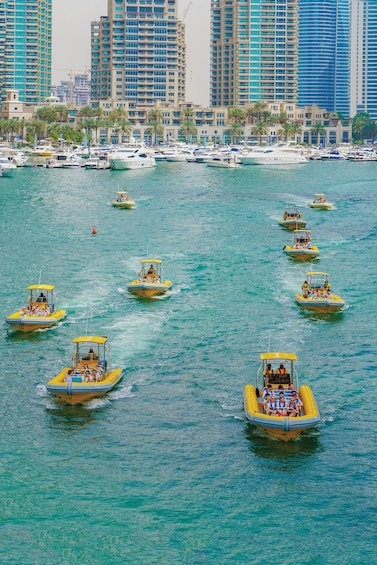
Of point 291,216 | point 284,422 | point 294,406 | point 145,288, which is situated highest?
point 291,216

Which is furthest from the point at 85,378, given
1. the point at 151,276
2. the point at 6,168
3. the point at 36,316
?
the point at 6,168

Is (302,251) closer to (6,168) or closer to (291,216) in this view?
(291,216)

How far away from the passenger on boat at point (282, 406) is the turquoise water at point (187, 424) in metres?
1.27

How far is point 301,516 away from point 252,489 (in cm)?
265

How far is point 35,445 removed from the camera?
4169 cm

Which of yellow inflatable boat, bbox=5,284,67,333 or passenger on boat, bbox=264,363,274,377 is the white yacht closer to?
yellow inflatable boat, bbox=5,284,67,333

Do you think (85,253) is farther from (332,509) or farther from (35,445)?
(332,509)

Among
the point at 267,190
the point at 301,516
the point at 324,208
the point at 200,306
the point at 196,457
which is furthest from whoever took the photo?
the point at 267,190

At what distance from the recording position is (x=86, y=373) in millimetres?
47812

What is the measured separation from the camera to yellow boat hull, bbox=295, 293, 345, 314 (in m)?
64.5

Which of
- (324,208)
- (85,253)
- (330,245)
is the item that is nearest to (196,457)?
(85,253)

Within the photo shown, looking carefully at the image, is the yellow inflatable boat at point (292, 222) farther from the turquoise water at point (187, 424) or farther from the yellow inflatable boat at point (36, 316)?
the yellow inflatable boat at point (36, 316)

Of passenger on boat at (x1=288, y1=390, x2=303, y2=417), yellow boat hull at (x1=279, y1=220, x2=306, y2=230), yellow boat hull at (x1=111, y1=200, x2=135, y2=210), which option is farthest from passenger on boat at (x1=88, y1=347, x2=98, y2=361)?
yellow boat hull at (x1=111, y1=200, x2=135, y2=210)

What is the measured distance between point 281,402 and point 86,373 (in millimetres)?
9902
